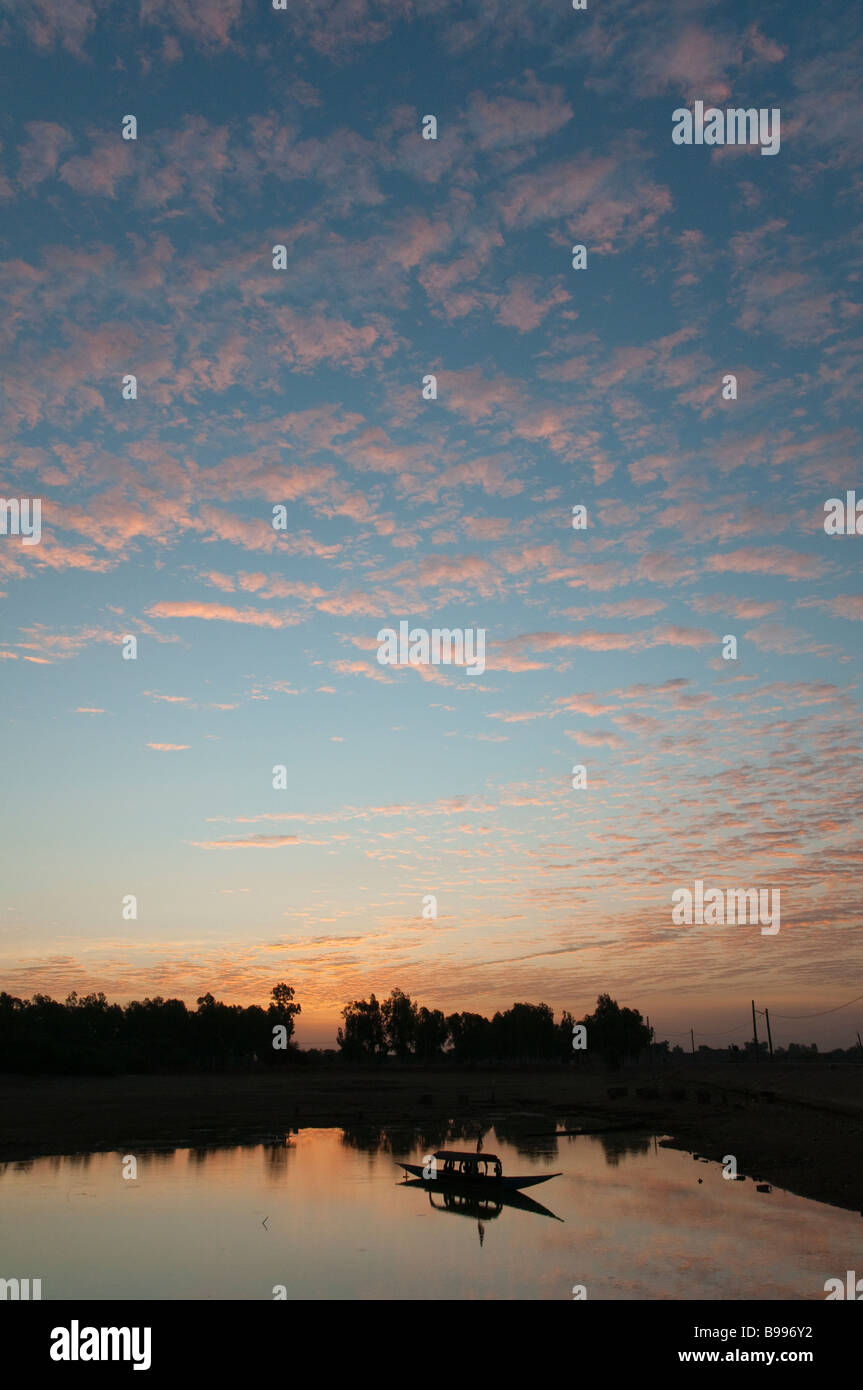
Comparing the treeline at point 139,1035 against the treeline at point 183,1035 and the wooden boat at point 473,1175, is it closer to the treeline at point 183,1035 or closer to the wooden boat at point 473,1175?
the treeline at point 183,1035

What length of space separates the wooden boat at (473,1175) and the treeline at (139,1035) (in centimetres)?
8915

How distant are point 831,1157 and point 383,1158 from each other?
2326cm

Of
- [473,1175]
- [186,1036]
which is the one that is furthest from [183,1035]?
[473,1175]

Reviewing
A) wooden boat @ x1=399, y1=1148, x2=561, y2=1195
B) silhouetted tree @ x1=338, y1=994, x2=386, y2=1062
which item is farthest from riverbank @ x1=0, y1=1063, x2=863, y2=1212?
silhouetted tree @ x1=338, y1=994, x2=386, y2=1062

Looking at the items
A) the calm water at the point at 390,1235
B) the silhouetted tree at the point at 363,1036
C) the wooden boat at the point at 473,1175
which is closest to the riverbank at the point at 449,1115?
the calm water at the point at 390,1235

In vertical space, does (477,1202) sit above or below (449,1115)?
above

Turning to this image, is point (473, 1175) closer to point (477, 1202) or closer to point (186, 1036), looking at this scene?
point (477, 1202)

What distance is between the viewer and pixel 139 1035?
15950cm

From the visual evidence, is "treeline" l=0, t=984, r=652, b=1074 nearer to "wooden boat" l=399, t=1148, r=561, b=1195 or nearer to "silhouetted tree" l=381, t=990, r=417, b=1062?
"silhouetted tree" l=381, t=990, r=417, b=1062

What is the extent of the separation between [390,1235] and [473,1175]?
23.2 ft

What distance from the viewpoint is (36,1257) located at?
27031mm

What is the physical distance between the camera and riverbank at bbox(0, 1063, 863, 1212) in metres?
46.9
